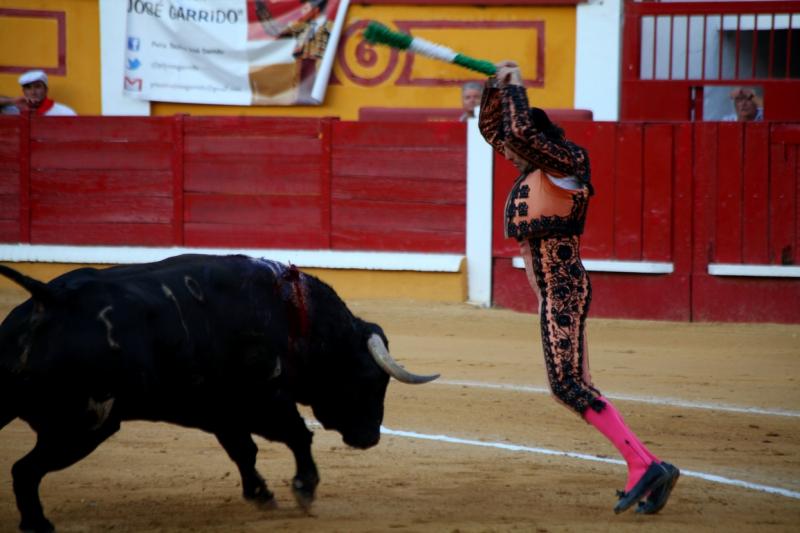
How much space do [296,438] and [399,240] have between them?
5036 mm

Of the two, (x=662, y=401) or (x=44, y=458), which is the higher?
(x=44, y=458)

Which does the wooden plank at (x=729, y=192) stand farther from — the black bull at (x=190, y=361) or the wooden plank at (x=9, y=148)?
the wooden plank at (x=9, y=148)

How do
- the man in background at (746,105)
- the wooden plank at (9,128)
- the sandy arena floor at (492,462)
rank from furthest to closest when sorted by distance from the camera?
1. the wooden plank at (9,128)
2. the man in background at (746,105)
3. the sandy arena floor at (492,462)

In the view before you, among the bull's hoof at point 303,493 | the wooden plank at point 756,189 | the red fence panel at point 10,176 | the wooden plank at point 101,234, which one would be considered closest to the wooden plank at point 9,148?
the red fence panel at point 10,176

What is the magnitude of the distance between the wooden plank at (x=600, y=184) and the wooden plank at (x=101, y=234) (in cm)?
292

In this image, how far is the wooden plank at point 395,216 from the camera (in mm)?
8938

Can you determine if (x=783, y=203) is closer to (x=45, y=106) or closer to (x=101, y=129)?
(x=101, y=129)

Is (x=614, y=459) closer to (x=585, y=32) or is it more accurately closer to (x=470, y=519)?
(x=470, y=519)

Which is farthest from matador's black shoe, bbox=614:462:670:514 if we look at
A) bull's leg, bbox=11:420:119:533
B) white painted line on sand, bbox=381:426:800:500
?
bull's leg, bbox=11:420:119:533

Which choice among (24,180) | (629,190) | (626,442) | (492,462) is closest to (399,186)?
(629,190)

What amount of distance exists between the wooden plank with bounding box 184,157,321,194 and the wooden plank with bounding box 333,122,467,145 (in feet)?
0.91

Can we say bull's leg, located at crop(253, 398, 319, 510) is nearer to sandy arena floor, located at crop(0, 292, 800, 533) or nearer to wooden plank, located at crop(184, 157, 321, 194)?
sandy arena floor, located at crop(0, 292, 800, 533)

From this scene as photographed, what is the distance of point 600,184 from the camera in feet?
28.0

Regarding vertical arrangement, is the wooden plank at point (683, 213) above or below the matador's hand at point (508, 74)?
below
